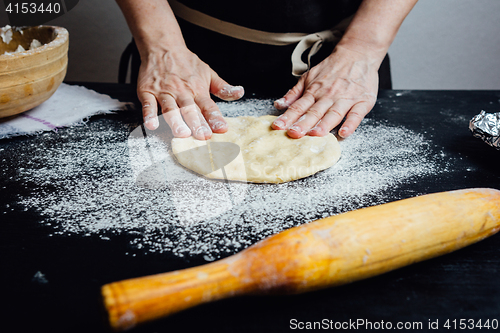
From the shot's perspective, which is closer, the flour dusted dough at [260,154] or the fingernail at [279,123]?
the flour dusted dough at [260,154]

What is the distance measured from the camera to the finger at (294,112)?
3.49 feet

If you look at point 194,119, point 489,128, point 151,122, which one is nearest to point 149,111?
point 151,122

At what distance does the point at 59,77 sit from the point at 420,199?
1.14 m

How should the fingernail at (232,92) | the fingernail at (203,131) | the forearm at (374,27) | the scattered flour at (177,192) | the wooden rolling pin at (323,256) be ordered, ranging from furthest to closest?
1. the forearm at (374,27)
2. the fingernail at (232,92)
3. the fingernail at (203,131)
4. the scattered flour at (177,192)
5. the wooden rolling pin at (323,256)

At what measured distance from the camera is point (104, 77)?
8.68 ft

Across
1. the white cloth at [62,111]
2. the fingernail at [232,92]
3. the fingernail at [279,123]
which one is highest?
A: the fingernail at [232,92]

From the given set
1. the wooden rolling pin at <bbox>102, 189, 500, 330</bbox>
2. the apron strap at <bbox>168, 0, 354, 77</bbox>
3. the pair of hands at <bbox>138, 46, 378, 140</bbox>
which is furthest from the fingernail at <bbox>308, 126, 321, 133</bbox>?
the wooden rolling pin at <bbox>102, 189, 500, 330</bbox>

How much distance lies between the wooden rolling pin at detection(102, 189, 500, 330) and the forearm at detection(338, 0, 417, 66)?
0.85 meters

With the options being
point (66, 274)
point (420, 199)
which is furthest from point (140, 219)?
point (420, 199)

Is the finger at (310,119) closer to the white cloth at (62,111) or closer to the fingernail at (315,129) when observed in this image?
the fingernail at (315,129)

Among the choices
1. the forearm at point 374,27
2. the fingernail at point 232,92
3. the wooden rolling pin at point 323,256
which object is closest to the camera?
the wooden rolling pin at point 323,256

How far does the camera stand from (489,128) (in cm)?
94

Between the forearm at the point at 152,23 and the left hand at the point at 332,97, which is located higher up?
the forearm at the point at 152,23

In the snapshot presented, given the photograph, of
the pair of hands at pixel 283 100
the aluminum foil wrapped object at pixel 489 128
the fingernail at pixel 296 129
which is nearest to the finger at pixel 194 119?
the pair of hands at pixel 283 100
